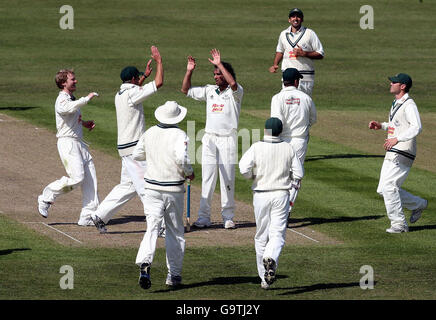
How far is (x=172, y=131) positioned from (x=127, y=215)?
5.02 metres

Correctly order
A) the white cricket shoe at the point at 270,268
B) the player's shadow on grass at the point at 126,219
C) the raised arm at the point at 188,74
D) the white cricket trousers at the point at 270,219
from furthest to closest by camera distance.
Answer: the player's shadow on grass at the point at 126,219 < the raised arm at the point at 188,74 < the white cricket trousers at the point at 270,219 < the white cricket shoe at the point at 270,268

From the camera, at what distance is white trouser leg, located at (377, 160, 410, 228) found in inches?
687

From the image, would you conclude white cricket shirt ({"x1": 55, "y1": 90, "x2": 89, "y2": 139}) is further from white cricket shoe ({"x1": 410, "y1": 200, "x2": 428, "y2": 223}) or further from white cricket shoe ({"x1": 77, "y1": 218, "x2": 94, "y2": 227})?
white cricket shoe ({"x1": 410, "y1": 200, "x2": 428, "y2": 223})

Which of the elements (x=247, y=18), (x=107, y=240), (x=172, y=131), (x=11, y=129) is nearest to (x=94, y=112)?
(x=11, y=129)

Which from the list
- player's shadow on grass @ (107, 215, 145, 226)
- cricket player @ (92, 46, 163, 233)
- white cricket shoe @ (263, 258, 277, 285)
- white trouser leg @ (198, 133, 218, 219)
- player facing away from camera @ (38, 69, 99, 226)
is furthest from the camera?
player's shadow on grass @ (107, 215, 145, 226)

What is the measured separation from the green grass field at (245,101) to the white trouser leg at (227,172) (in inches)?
57.9

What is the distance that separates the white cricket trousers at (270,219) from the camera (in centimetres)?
1388

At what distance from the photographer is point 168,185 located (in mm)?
13750

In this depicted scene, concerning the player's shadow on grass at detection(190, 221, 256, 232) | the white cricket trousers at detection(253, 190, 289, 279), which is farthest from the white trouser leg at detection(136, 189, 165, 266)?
the player's shadow on grass at detection(190, 221, 256, 232)

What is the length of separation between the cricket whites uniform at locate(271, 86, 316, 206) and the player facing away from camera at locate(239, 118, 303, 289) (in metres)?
4.07

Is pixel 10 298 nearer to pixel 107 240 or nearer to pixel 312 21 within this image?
pixel 107 240

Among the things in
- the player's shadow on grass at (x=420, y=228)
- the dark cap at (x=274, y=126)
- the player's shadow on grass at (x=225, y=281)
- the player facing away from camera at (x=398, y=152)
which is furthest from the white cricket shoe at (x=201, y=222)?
the dark cap at (x=274, y=126)

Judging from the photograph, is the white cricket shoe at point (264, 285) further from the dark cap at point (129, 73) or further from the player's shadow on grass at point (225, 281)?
the dark cap at point (129, 73)

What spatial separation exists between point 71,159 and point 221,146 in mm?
2533
